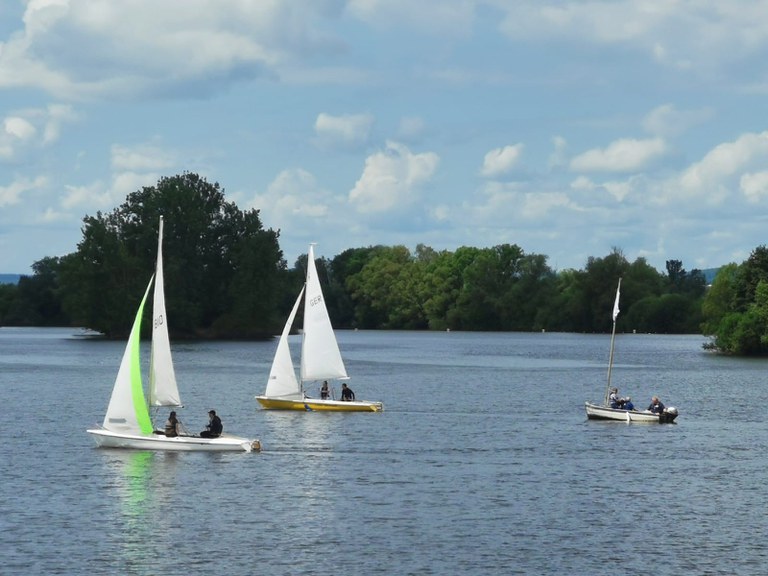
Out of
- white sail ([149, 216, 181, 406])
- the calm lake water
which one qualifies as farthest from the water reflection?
white sail ([149, 216, 181, 406])

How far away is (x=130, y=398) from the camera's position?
61.7 m

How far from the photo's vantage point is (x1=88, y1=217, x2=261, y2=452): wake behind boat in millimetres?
61062

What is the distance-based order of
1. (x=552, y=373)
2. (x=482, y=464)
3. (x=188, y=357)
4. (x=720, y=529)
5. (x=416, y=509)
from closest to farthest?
(x=720, y=529) → (x=416, y=509) → (x=482, y=464) → (x=552, y=373) → (x=188, y=357)

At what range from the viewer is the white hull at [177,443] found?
61.8 metres

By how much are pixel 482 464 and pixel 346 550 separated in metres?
20.6

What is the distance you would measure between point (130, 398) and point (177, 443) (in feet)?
9.75

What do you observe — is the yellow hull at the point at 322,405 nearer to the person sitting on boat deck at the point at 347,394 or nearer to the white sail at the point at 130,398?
the person sitting on boat deck at the point at 347,394

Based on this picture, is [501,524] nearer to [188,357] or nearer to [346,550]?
[346,550]

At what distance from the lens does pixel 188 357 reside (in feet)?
551

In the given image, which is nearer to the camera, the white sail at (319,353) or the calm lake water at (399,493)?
the calm lake water at (399,493)

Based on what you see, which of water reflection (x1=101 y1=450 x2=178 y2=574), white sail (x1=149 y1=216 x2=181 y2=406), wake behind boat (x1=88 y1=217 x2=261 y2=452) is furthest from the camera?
white sail (x1=149 y1=216 x2=181 y2=406)

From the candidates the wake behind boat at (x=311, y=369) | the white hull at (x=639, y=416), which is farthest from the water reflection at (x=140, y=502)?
the white hull at (x=639, y=416)

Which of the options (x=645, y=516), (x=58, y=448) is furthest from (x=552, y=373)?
(x=645, y=516)

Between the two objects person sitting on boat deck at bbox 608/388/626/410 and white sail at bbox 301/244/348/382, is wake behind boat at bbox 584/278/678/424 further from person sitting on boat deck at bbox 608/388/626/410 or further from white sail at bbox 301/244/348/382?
white sail at bbox 301/244/348/382
